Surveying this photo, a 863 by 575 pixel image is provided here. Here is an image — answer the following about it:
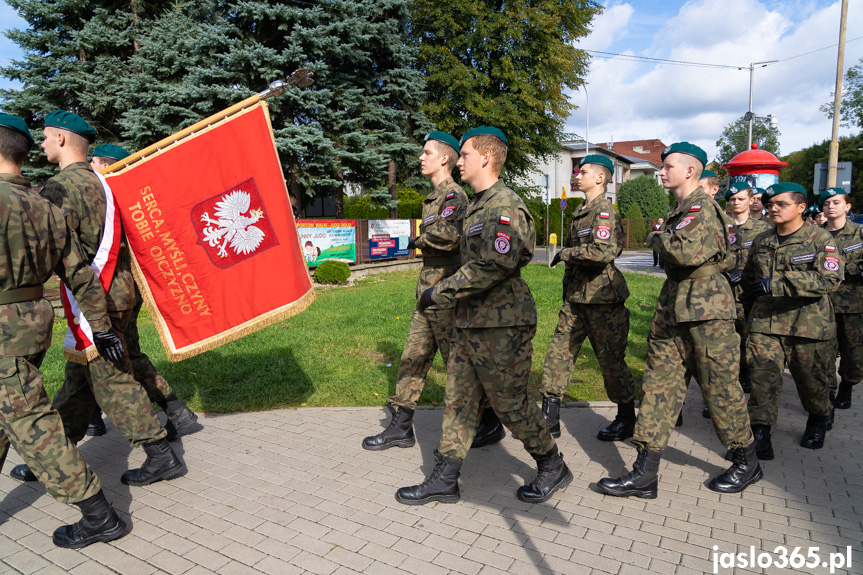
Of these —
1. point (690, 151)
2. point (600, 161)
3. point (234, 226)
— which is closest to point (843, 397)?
point (600, 161)

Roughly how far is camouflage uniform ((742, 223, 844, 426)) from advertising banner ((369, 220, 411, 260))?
1450 cm

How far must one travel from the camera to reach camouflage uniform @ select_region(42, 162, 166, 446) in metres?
3.53

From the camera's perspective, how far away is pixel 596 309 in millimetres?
4523

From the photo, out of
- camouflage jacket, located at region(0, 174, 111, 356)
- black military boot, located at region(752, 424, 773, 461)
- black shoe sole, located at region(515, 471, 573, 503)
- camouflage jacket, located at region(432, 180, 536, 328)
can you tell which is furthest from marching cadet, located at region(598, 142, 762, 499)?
camouflage jacket, located at region(0, 174, 111, 356)

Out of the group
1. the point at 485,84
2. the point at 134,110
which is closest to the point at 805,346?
the point at 134,110

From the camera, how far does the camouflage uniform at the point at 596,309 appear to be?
449 centimetres

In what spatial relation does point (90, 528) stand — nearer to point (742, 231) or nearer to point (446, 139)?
point (446, 139)

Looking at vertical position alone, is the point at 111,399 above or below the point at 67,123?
below

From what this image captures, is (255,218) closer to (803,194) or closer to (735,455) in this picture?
(735,455)

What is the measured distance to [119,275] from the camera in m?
3.83

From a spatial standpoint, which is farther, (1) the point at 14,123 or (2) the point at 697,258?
(2) the point at 697,258

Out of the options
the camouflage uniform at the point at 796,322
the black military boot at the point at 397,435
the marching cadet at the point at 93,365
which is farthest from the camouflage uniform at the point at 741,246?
the marching cadet at the point at 93,365

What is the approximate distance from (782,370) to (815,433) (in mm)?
761

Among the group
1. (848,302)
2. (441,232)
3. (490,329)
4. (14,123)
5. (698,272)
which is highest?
(14,123)
